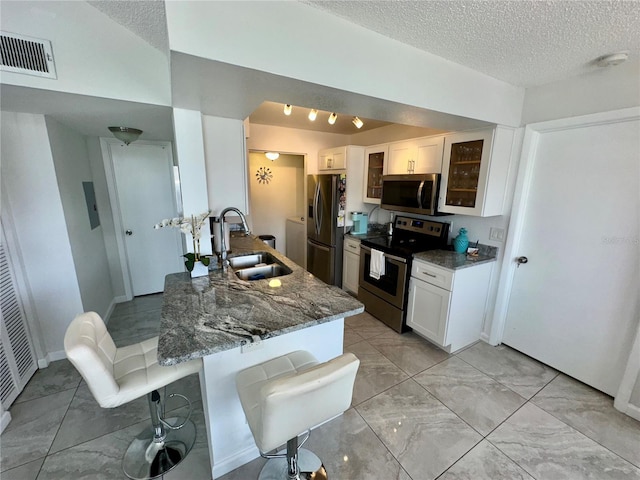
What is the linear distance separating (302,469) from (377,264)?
1.96 m

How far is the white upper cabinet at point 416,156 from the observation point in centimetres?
271

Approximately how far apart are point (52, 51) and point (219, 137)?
0.96m

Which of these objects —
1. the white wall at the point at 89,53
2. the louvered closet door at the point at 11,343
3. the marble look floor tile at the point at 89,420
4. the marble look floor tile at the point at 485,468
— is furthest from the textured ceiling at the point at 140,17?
the marble look floor tile at the point at 485,468

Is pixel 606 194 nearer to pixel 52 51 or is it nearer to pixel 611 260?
A: pixel 611 260

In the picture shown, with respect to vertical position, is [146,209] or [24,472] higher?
[146,209]

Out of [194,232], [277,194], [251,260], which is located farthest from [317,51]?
[277,194]

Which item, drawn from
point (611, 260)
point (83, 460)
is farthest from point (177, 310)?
point (611, 260)

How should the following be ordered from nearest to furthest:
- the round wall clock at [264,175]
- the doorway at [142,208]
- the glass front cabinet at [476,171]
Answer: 1. the glass front cabinet at [476,171]
2. the doorway at [142,208]
3. the round wall clock at [264,175]

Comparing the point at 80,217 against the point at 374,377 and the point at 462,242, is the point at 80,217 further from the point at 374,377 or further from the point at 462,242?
the point at 462,242

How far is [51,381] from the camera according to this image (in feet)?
6.97

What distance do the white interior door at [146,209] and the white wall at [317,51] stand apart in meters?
2.90

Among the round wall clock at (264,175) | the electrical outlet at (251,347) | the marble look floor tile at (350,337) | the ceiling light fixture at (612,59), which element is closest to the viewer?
the electrical outlet at (251,347)

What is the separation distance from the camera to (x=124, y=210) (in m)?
3.38

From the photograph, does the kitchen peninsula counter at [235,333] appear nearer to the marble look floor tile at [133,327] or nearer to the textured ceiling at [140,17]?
the textured ceiling at [140,17]
